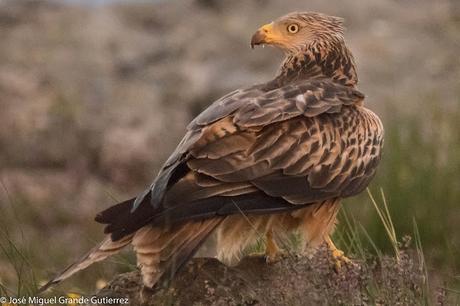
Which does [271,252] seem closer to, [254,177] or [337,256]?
[337,256]

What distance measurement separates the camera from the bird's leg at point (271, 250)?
7.12 m

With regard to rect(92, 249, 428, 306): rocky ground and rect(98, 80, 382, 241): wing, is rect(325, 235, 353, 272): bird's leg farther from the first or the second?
rect(98, 80, 382, 241): wing

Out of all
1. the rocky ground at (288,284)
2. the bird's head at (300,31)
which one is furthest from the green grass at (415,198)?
the rocky ground at (288,284)

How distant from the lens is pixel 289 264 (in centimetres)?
664

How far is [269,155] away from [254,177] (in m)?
0.18

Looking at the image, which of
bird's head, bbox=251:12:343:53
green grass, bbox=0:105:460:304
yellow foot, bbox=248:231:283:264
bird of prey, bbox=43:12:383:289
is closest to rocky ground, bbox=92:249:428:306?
yellow foot, bbox=248:231:283:264

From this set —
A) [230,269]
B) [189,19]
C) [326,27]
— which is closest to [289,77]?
[326,27]

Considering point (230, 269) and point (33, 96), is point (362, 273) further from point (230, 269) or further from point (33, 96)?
point (33, 96)

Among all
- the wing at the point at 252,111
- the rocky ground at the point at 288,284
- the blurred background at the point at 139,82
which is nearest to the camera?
the rocky ground at the point at 288,284

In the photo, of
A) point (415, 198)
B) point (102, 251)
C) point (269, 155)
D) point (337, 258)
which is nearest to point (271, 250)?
point (337, 258)

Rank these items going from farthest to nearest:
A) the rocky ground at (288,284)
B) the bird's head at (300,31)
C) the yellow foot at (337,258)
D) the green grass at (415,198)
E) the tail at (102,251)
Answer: the green grass at (415,198), the bird's head at (300,31), the yellow foot at (337,258), the tail at (102,251), the rocky ground at (288,284)

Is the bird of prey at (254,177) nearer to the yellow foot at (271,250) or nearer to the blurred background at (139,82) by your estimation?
the yellow foot at (271,250)

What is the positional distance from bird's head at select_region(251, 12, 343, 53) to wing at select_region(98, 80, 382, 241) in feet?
1.83

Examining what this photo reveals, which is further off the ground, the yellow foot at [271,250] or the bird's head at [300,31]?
the bird's head at [300,31]
